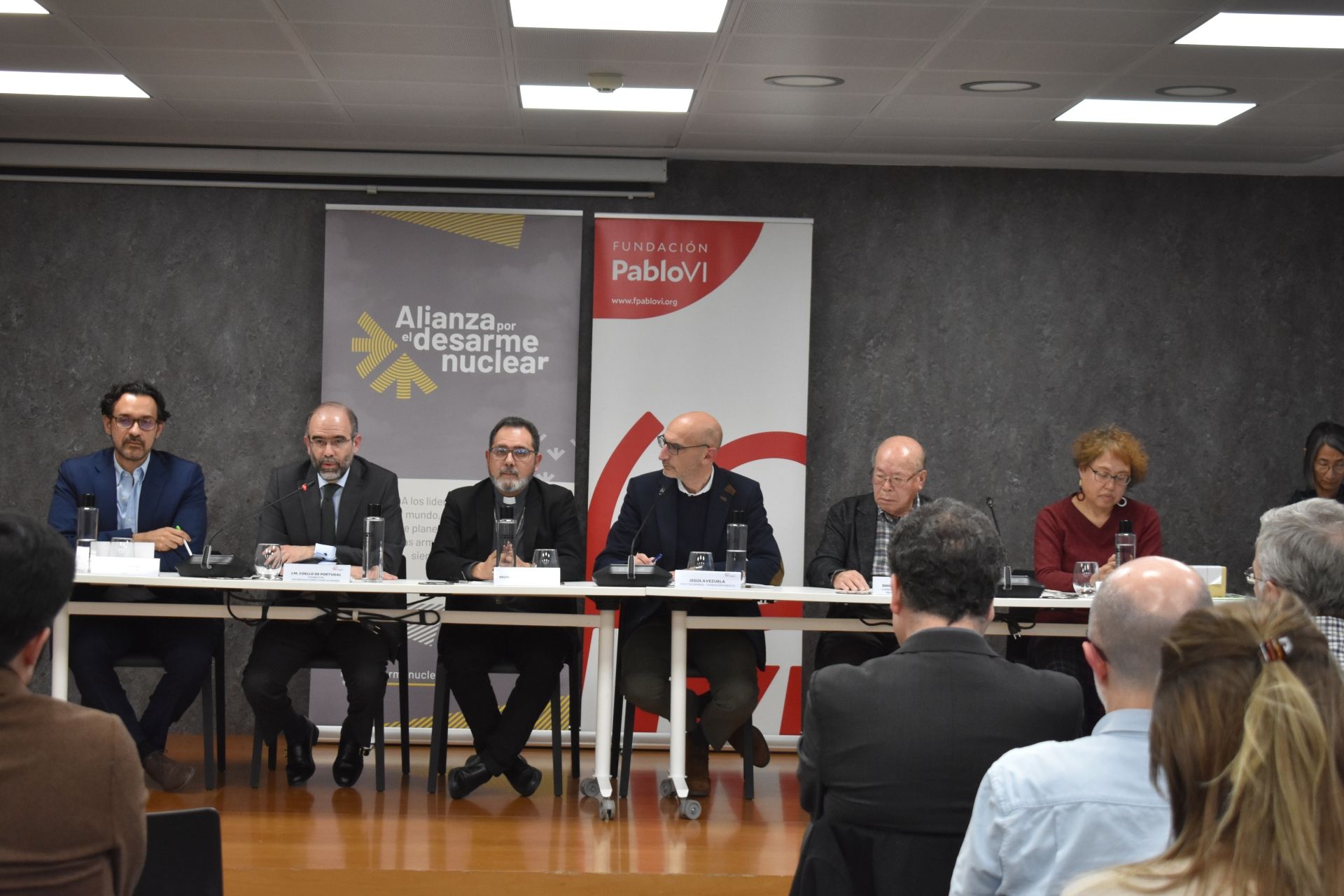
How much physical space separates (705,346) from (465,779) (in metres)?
2.33

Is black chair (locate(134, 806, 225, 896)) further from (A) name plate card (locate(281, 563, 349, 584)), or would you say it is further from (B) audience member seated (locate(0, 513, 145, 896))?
(A) name plate card (locate(281, 563, 349, 584))

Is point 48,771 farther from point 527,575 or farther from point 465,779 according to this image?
point 465,779

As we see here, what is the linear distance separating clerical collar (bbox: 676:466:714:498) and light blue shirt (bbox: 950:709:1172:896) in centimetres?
335

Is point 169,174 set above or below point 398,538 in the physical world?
above

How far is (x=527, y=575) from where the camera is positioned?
4188mm

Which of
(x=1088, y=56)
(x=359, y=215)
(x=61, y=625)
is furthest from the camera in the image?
(x=359, y=215)

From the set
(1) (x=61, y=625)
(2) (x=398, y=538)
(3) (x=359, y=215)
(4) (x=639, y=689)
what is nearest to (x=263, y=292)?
(3) (x=359, y=215)

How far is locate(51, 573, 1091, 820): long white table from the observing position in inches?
158

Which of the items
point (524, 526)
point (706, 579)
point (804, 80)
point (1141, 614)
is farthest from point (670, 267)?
point (1141, 614)

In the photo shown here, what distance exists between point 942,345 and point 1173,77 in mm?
1715

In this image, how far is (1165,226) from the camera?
6.09m

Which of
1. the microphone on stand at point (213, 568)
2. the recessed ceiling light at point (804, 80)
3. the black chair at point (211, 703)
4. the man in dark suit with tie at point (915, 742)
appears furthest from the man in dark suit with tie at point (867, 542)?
the man in dark suit with tie at point (915, 742)

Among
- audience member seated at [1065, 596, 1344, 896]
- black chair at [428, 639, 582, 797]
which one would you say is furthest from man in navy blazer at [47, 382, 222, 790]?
audience member seated at [1065, 596, 1344, 896]

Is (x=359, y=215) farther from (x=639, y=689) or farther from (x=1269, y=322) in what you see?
(x=1269, y=322)
